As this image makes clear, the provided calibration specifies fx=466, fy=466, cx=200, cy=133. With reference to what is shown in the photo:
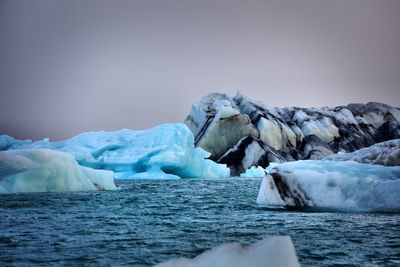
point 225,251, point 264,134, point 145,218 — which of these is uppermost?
point 225,251

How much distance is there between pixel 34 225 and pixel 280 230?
17.0ft

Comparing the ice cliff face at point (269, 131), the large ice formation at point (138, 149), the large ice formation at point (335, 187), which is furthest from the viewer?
the ice cliff face at point (269, 131)

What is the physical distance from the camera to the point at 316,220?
1020 centimetres

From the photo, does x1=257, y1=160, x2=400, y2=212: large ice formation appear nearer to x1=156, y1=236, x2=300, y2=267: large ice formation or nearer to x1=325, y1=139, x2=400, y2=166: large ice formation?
x1=325, y1=139, x2=400, y2=166: large ice formation

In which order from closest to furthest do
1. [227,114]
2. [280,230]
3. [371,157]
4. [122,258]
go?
[122,258], [280,230], [371,157], [227,114]

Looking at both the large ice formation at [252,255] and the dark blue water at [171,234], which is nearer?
the large ice formation at [252,255]

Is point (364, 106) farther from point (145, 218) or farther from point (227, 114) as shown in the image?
point (145, 218)

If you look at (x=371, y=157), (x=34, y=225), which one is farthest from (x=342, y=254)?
(x=371, y=157)

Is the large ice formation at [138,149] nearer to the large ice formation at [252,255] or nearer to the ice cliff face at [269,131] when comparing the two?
the ice cliff face at [269,131]

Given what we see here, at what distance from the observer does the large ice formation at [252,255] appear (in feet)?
10.3

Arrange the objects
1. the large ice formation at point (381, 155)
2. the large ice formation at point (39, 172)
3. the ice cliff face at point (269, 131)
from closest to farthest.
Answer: the large ice formation at point (381, 155)
the large ice formation at point (39, 172)
the ice cliff face at point (269, 131)

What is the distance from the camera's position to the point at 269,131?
4916cm

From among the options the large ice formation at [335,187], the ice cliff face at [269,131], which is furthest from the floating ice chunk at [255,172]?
the large ice formation at [335,187]

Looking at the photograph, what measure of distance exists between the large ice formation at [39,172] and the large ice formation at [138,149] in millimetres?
10869
